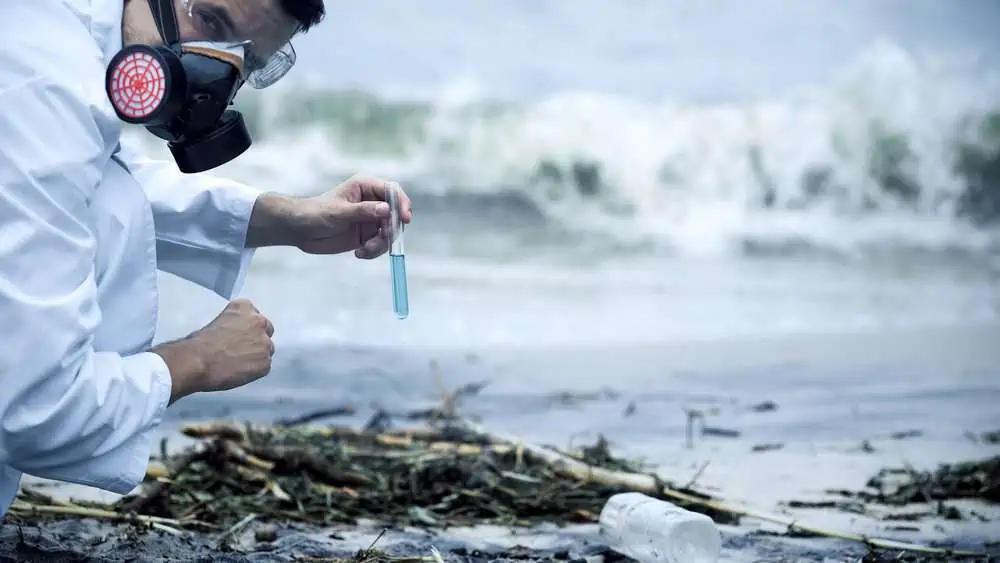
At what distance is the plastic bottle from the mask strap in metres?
1.10

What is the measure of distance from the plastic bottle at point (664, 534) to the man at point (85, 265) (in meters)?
0.77

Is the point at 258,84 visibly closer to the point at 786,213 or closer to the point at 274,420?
the point at 274,420

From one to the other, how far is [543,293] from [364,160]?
2.84 feet

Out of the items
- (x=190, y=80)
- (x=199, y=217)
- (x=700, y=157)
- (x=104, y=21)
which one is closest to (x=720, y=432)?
(x=700, y=157)

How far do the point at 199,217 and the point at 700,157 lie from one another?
310 cm

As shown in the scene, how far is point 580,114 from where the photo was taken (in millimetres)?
4738

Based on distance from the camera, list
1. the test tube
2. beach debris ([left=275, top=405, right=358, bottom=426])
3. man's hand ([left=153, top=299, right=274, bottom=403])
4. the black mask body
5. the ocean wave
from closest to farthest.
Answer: the black mask body < man's hand ([left=153, top=299, right=274, bottom=403]) < the test tube < beach debris ([left=275, top=405, right=358, bottom=426]) < the ocean wave

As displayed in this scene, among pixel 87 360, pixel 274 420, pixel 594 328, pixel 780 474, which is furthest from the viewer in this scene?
pixel 594 328

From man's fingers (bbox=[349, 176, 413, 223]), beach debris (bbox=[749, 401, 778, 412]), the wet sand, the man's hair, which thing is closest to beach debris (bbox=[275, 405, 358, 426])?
the wet sand

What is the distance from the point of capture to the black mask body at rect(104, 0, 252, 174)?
1.49 metres

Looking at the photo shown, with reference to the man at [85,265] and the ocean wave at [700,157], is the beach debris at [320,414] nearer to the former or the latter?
the ocean wave at [700,157]

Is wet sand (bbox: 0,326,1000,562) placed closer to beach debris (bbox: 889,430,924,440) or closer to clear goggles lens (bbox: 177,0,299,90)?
beach debris (bbox: 889,430,924,440)

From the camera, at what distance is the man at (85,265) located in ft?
4.53

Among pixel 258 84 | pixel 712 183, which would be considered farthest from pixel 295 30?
pixel 712 183
